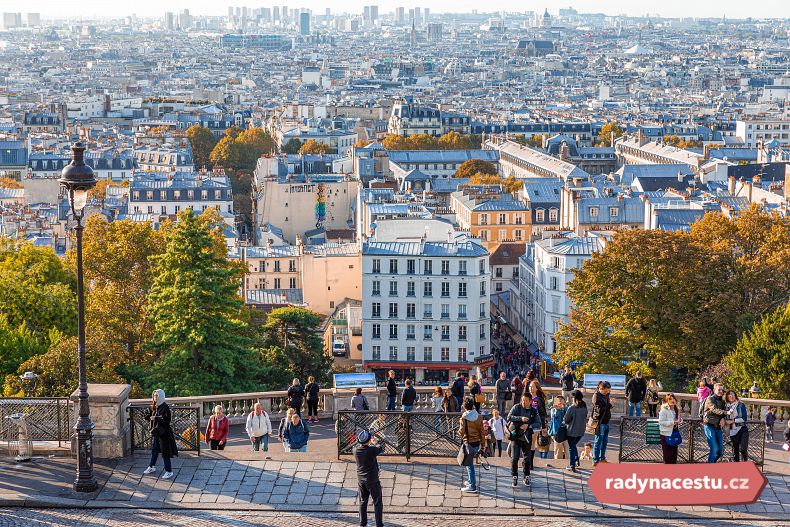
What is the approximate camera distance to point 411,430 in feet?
73.9

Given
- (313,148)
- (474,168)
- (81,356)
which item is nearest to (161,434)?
(81,356)

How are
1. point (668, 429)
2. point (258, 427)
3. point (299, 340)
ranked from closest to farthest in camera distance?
point (668, 429), point (258, 427), point (299, 340)

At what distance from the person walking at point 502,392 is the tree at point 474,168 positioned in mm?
93912

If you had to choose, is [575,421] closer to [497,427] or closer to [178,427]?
[497,427]

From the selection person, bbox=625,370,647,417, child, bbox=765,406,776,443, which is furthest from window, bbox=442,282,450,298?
child, bbox=765,406,776,443

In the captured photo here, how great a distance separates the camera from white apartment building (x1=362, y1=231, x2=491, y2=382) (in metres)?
57.8

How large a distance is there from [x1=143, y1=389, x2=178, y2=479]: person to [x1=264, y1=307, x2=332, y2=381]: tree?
22.2 metres

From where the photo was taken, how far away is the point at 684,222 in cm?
7012

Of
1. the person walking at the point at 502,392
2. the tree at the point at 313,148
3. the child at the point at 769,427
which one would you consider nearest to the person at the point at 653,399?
the child at the point at 769,427

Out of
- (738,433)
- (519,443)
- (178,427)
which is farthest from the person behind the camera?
(178,427)

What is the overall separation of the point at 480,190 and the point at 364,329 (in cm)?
3311

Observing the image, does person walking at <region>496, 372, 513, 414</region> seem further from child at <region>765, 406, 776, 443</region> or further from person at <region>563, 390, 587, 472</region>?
child at <region>765, 406, 776, 443</region>

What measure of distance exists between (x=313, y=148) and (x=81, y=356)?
118 metres

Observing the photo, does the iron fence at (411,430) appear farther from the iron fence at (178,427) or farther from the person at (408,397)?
the person at (408,397)
